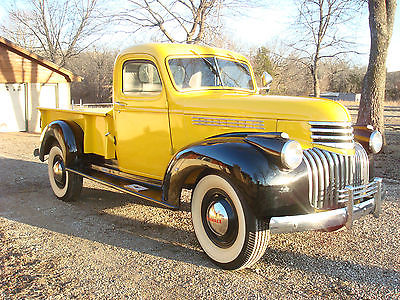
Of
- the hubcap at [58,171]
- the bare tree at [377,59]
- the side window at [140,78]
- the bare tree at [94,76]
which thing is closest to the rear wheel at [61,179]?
the hubcap at [58,171]

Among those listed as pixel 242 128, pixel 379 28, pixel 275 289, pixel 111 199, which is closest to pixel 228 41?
pixel 379 28

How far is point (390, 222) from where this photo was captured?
455 cm

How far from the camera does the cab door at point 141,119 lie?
14.0ft

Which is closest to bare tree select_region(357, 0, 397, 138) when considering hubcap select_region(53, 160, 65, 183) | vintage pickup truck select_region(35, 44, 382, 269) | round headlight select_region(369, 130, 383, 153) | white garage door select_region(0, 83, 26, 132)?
vintage pickup truck select_region(35, 44, 382, 269)

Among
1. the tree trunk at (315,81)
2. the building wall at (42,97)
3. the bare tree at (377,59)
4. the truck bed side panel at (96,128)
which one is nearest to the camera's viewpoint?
the truck bed side panel at (96,128)

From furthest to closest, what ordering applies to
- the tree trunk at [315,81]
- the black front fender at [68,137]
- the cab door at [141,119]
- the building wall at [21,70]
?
1. the tree trunk at [315,81]
2. the building wall at [21,70]
3. the black front fender at [68,137]
4. the cab door at [141,119]

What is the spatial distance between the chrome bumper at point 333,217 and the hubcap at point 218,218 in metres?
0.45

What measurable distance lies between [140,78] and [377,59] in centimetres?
670

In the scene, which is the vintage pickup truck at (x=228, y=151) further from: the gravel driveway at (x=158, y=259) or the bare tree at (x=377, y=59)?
the bare tree at (x=377, y=59)

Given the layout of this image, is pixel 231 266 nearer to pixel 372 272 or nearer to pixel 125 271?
pixel 125 271

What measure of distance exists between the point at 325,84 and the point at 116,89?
43942 mm

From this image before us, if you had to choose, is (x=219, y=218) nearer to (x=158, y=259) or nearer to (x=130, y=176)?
(x=158, y=259)

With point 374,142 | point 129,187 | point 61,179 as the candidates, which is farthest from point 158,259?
point 61,179

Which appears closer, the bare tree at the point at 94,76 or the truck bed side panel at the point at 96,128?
the truck bed side panel at the point at 96,128
